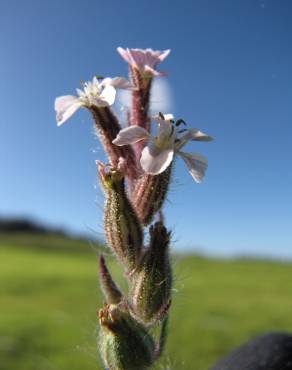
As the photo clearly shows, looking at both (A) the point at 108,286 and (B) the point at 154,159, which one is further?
(A) the point at 108,286

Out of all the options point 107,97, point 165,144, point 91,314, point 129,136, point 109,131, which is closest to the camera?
point 129,136

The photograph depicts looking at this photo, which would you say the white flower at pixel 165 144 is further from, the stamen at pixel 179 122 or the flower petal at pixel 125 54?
the flower petal at pixel 125 54

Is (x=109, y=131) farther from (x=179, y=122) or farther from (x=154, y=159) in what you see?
(x=154, y=159)

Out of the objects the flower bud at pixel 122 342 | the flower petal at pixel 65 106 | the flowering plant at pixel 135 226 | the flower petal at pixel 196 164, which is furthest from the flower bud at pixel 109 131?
the flower bud at pixel 122 342

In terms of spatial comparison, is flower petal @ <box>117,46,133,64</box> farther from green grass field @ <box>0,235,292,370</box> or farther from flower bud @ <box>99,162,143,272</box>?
green grass field @ <box>0,235,292,370</box>

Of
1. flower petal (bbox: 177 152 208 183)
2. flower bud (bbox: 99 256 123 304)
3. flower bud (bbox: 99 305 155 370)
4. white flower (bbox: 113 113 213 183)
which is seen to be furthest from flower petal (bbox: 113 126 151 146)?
flower bud (bbox: 99 305 155 370)

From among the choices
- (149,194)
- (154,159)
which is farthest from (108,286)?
(154,159)
